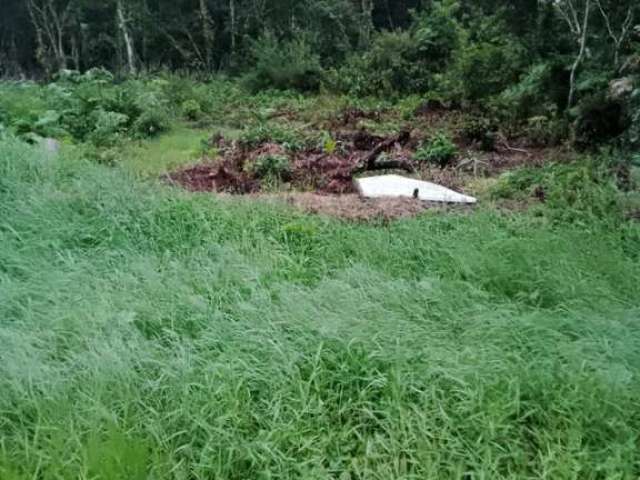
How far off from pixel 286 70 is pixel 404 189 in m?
8.43

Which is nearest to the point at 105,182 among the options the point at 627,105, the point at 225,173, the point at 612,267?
the point at 225,173

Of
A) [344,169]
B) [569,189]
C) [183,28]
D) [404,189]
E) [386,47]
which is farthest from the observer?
[183,28]

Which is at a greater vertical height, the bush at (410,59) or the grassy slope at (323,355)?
the bush at (410,59)

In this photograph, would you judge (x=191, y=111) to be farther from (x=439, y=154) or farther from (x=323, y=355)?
(x=323, y=355)

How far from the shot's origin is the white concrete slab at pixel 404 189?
4.71 m

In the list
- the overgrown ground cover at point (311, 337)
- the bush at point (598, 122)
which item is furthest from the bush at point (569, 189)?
the bush at point (598, 122)

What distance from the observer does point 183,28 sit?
17.0 m

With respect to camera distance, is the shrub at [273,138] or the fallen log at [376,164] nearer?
the fallen log at [376,164]

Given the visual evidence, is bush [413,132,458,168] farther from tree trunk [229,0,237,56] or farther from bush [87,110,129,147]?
tree trunk [229,0,237,56]

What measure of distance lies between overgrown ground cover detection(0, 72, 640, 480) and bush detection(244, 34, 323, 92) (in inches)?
346

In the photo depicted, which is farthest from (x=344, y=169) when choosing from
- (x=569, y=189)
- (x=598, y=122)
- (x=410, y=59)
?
(x=410, y=59)

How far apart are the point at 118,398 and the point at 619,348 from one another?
1.92 metres

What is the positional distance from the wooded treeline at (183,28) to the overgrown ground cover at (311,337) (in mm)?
8005

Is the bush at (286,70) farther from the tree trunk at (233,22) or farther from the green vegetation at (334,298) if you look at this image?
the green vegetation at (334,298)
